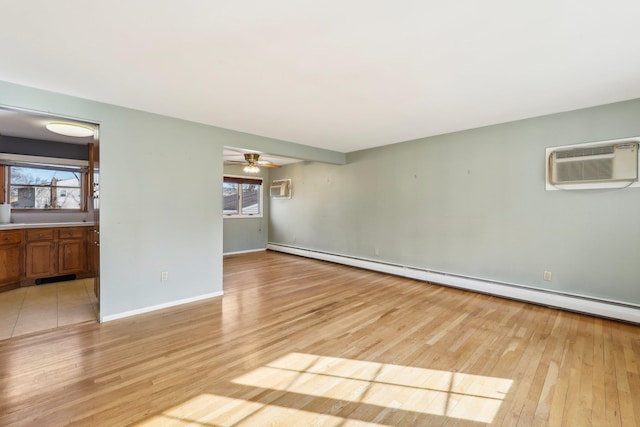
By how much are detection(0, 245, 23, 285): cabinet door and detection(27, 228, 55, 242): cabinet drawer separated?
0.57 feet

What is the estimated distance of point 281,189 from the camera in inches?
291

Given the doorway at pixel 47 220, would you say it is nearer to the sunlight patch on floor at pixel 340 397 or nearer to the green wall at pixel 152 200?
the green wall at pixel 152 200

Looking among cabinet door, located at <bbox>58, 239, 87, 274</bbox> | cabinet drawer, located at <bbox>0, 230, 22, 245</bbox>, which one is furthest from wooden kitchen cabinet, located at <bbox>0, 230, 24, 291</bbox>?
cabinet door, located at <bbox>58, 239, 87, 274</bbox>

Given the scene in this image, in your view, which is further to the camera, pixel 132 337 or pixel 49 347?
pixel 132 337

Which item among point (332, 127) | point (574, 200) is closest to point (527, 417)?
point (574, 200)

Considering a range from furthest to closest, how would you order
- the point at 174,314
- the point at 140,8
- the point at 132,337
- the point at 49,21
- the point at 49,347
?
the point at 174,314
the point at 132,337
the point at 49,347
the point at 49,21
the point at 140,8

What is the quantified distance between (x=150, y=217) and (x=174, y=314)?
3.86ft

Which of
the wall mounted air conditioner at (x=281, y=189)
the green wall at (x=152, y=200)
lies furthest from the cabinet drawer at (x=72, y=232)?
the wall mounted air conditioner at (x=281, y=189)

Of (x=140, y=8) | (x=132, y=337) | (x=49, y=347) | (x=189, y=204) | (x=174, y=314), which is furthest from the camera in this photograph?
(x=189, y=204)

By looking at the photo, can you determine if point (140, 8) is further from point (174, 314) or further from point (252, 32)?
point (174, 314)

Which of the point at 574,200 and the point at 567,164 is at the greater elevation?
the point at 567,164

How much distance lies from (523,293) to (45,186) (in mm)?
7612

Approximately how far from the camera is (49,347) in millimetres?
2477

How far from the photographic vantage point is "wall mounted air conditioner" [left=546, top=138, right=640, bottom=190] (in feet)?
9.90
